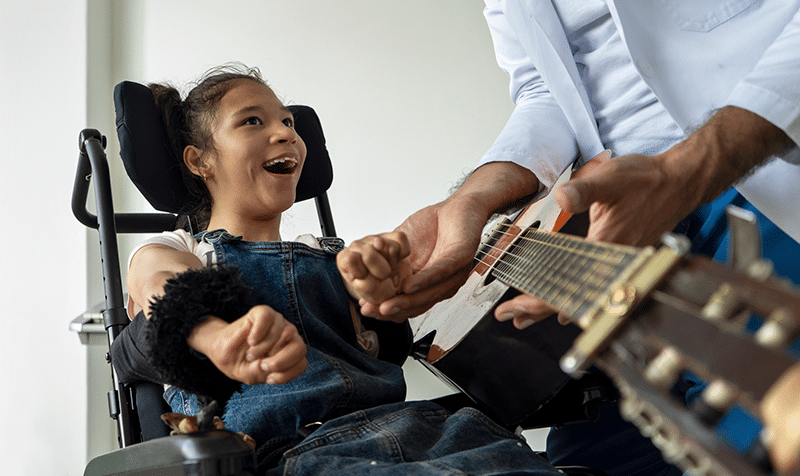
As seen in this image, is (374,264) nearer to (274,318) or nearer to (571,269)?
(274,318)

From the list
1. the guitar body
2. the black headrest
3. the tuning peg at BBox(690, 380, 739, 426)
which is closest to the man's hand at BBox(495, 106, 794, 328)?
the guitar body

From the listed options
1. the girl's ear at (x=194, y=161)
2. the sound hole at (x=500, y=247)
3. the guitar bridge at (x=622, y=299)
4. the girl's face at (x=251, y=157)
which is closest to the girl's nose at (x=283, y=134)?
the girl's face at (x=251, y=157)

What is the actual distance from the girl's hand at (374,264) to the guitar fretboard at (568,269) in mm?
121

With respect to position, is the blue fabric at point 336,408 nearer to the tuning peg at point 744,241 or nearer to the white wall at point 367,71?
the tuning peg at point 744,241

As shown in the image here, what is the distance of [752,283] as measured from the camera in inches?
9.7

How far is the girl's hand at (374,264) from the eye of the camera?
24.0 inches

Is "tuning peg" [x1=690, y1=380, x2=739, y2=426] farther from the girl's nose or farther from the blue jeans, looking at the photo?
the girl's nose

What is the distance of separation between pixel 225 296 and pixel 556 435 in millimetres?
684

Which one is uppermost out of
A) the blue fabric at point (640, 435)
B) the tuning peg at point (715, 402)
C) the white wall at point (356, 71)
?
the white wall at point (356, 71)

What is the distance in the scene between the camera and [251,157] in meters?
1.13

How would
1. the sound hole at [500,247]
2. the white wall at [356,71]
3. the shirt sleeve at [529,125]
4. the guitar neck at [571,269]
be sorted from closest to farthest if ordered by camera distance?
the guitar neck at [571,269]
the sound hole at [500,247]
the shirt sleeve at [529,125]
the white wall at [356,71]

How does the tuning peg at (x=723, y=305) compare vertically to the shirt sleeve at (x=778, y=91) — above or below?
below

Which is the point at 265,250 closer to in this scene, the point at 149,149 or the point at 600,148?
the point at 149,149

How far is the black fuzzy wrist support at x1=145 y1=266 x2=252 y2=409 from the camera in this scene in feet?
1.96
